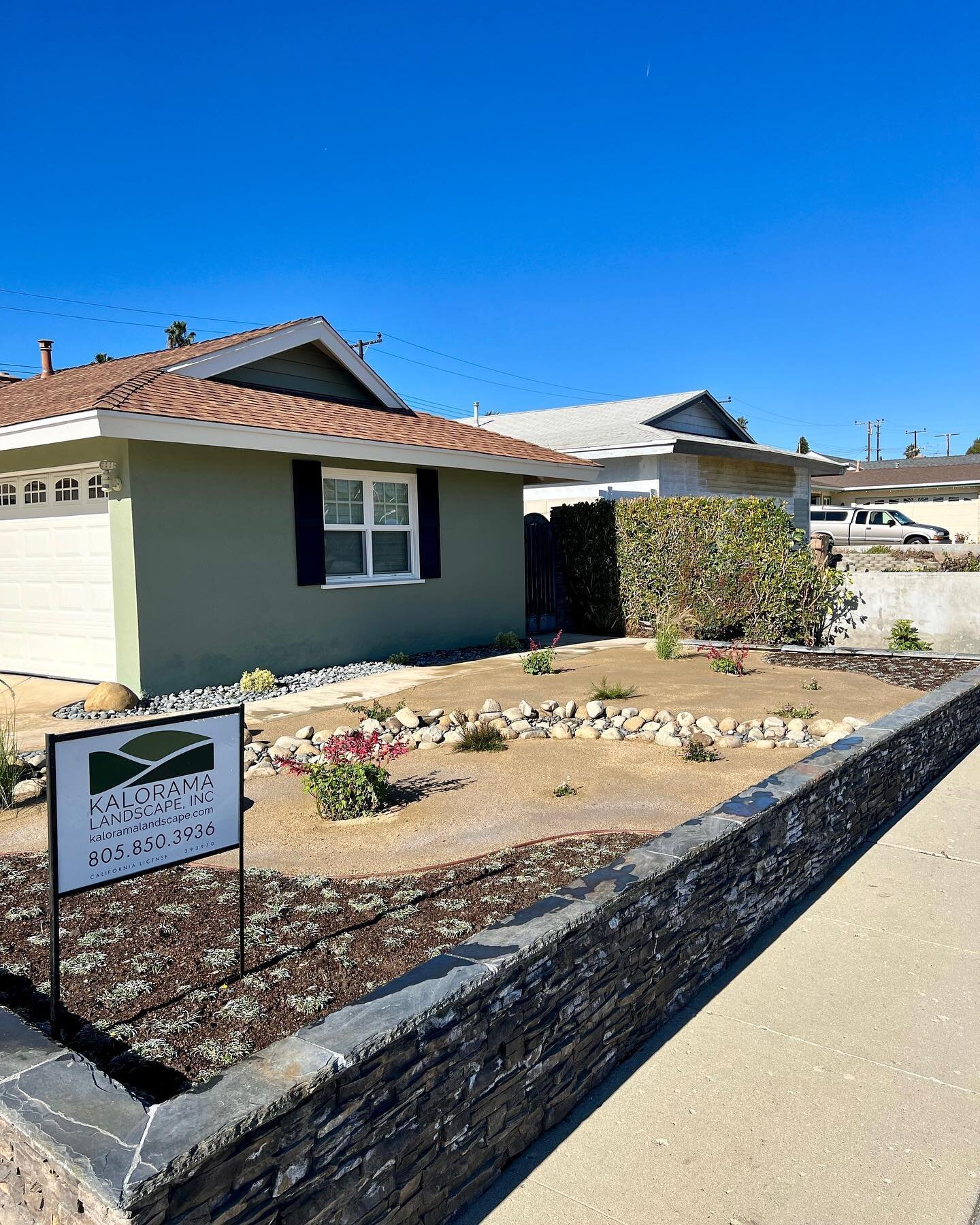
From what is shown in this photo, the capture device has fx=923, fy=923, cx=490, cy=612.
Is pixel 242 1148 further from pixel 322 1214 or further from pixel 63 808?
pixel 63 808

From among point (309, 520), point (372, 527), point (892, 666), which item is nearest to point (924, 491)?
point (892, 666)

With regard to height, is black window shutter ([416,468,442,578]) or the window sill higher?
black window shutter ([416,468,442,578])

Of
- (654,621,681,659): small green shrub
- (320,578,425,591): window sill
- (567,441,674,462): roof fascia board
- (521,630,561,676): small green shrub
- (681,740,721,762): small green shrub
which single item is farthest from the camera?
(567,441,674,462): roof fascia board

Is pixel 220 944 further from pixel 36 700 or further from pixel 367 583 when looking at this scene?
pixel 367 583

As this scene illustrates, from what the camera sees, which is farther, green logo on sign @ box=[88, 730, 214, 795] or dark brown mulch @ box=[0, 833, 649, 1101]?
dark brown mulch @ box=[0, 833, 649, 1101]

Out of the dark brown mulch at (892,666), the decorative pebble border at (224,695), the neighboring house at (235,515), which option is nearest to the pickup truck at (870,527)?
the dark brown mulch at (892,666)

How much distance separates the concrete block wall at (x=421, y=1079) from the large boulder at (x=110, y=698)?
253 inches

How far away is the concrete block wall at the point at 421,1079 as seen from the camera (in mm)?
1946

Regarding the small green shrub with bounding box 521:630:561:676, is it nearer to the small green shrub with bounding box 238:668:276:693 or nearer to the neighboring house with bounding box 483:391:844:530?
the small green shrub with bounding box 238:668:276:693

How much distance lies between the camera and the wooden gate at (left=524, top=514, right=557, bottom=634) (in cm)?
1531

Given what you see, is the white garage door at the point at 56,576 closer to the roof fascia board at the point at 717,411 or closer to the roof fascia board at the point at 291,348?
the roof fascia board at the point at 291,348

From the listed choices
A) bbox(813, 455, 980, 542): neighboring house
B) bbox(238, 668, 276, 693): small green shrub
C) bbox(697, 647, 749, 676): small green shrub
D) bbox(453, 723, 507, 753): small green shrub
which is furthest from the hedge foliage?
bbox(813, 455, 980, 542): neighboring house

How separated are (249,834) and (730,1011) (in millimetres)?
2764

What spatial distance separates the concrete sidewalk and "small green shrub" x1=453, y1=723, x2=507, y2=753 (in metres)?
2.99
